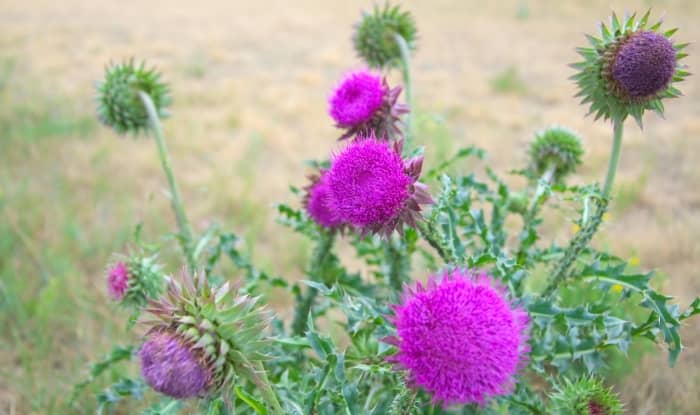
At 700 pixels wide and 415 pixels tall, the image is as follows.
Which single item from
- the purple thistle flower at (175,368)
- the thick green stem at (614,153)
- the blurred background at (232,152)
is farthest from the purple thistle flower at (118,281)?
the thick green stem at (614,153)

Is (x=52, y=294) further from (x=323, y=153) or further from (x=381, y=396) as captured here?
(x=323, y=153)

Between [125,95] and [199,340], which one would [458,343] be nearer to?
[199,340]

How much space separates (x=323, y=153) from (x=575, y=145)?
416 centimetres

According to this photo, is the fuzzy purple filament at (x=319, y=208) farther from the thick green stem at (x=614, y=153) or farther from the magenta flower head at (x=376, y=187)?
the thick green stem at (x=614, y=153)

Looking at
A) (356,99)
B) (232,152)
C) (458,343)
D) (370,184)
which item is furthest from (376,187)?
(232,152)

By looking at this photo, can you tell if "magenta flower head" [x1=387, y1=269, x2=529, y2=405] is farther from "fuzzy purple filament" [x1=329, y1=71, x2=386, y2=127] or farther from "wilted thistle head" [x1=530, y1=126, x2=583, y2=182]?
"wilted thistle head" [x1=530, y1=126, x2=583, y2=182]

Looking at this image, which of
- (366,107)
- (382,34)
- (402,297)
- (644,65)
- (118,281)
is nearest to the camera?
(402,297)

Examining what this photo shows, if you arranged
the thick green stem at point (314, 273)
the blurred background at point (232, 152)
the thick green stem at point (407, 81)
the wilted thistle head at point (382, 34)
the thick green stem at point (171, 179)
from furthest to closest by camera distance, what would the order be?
the blurred background at point (232, 152) < the wilted thistle head at point (382, 34) < the thick green stem at point (171, 179) < the thick green stem at point (314, 273) < the thick green stem at point (407, 81)

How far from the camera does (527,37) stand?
46.3 feet

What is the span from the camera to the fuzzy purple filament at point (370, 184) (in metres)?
2.03

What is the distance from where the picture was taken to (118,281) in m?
2.77

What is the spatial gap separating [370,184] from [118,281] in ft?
5.04

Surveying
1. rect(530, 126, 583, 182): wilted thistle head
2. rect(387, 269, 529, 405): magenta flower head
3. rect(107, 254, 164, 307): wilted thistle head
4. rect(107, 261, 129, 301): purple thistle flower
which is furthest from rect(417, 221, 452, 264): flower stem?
rect(107, 261, 129, 301): purple thistle flower

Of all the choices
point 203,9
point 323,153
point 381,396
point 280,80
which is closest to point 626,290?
point 381,396
